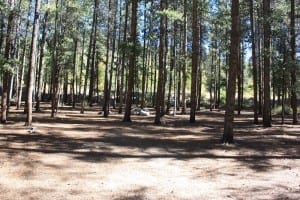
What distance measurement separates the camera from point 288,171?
11711mm

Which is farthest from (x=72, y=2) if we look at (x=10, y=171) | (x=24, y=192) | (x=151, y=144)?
(x=24, y=192)

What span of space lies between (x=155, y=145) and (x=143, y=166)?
142 inches

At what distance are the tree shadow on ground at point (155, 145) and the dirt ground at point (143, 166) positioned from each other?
32 millimetres

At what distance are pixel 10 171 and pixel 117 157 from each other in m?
3.51

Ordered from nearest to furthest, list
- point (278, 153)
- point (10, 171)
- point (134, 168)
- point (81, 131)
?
point (10, 171), point (134, 168), point (278, 153), point (81, 131)

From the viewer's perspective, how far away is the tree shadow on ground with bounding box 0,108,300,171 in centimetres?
1372

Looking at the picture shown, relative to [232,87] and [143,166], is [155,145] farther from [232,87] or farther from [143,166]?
[232,87]

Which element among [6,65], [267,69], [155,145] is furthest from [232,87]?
[6,65]

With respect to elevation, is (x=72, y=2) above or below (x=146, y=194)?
above

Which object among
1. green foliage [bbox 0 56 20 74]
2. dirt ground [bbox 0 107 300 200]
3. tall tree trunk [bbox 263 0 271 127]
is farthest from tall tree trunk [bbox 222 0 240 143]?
green foliage [bbox 0 56 20 74]

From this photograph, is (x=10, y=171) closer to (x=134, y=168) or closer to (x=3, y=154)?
(x=3, y=154)

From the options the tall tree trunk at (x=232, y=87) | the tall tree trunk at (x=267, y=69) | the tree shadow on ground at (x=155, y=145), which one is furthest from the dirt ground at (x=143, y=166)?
the tall tree trunk at (x=267, y=69)

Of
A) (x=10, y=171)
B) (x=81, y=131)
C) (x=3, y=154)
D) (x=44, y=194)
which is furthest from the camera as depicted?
(x=81, y=131)

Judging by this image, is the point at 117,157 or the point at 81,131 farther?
the point at 81,131
